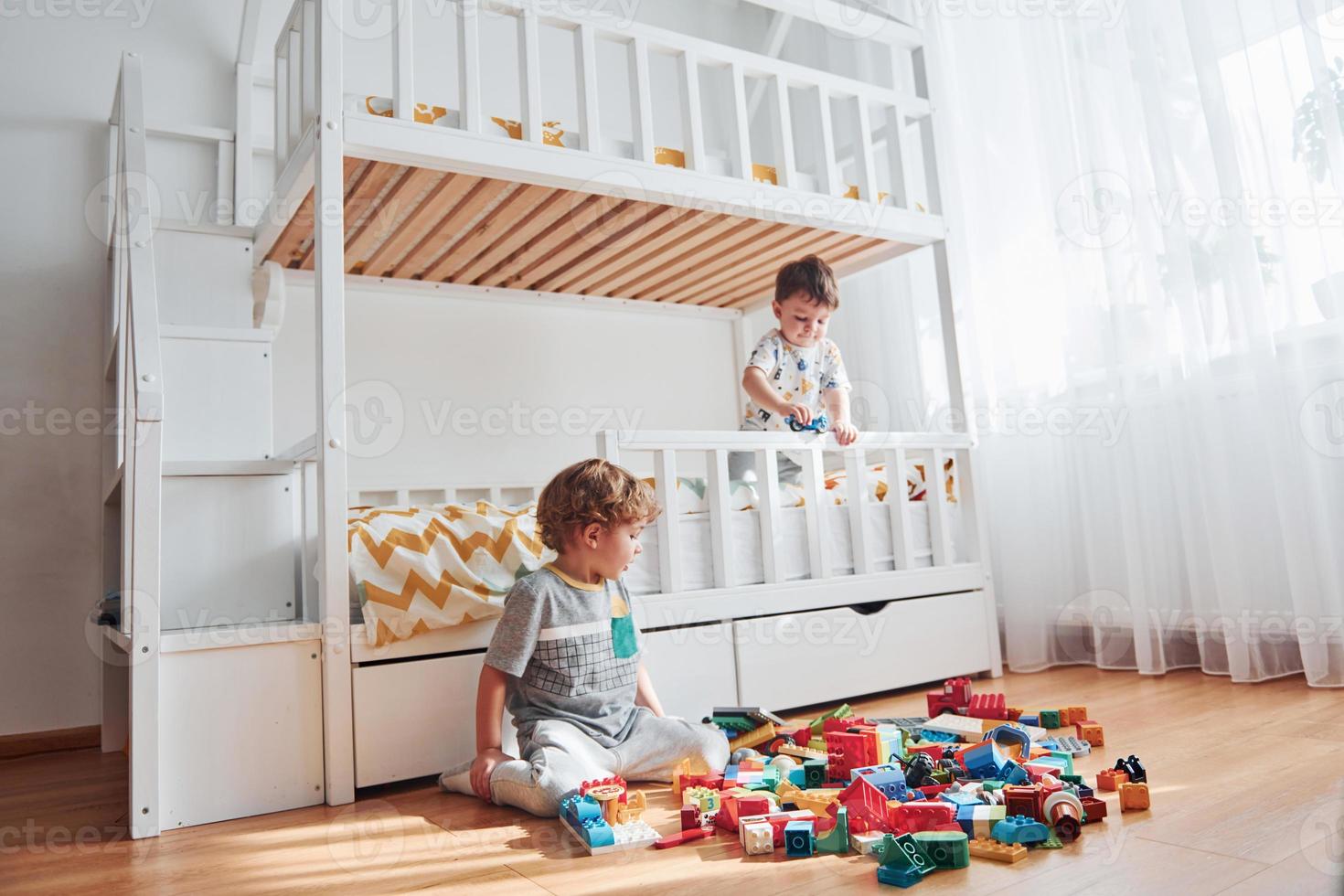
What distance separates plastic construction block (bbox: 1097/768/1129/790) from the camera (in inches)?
48.1

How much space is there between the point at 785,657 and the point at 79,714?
5.17ft

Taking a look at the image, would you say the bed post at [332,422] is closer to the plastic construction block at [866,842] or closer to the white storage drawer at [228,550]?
the white storage drawer at [228,550]

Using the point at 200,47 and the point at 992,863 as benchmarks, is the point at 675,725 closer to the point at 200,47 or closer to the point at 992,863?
the point at 992,863

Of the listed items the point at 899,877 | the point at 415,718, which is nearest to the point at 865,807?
the point at 899,877

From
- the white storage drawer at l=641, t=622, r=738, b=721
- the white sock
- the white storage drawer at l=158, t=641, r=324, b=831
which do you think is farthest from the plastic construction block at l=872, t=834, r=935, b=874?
the white storage drawer at l=158, t=641, r=324, b=831

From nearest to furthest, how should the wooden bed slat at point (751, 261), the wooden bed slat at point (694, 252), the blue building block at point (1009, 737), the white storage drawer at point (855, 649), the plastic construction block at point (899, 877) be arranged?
the plastic construction block at point (899, 877)
the blue building block at point (1009, 737)
the white storage drawer at point (855, 649)
the wooden bed slat at point (694, 252)
the wooden bed slat at point (751, 261)

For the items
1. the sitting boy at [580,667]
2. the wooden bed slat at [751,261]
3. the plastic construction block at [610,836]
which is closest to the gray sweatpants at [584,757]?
the sitting boy at [580,667]

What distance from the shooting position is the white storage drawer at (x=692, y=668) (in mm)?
1774

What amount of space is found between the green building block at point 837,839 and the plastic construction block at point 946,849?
94 mm

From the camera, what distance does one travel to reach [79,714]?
2125 mm

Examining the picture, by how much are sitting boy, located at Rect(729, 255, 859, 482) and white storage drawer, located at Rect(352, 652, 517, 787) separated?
803 mm

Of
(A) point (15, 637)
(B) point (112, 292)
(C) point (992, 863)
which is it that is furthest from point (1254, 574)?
(A) point (15, 637)

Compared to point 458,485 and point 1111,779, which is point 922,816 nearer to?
point 1111,779

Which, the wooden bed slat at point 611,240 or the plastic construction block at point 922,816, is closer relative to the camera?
the plastic construction block at point 922,816
